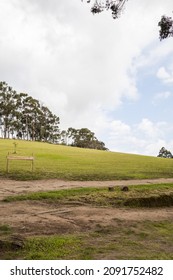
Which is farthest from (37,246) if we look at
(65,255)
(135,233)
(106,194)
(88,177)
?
(88,177)

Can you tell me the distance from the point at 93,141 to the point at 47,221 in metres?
123

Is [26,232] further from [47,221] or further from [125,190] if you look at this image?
[125,190]

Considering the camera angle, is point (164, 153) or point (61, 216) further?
point (164, 153)

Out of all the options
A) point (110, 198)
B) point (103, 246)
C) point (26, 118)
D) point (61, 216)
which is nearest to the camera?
point (103, 246)

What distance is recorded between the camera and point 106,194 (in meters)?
13.5

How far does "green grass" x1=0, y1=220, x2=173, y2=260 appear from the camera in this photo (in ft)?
20.8

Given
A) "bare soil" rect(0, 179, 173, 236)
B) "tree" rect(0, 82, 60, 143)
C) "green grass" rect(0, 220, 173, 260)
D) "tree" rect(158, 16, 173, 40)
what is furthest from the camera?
"tree" rect(0, 82, 60, 143)

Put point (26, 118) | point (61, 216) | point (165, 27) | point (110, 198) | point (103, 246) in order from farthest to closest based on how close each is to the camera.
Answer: point (26, 118) → point (165, 27) → point (110, 198) → point (61, 216) → point (103, 246)

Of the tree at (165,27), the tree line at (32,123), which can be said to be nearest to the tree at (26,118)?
the tree line at (32,123)

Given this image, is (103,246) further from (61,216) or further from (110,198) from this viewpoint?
(110,198)

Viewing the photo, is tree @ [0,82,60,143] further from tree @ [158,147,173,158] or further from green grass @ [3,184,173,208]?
green grass @ [3,184,173,208]

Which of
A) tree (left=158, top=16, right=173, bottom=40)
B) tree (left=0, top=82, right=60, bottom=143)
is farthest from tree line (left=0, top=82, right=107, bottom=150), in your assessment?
tree (left=158, top=16, right=173, bottom=40)

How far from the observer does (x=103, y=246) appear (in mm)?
6945

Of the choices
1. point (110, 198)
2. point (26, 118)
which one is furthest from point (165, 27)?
point (26, 118)
